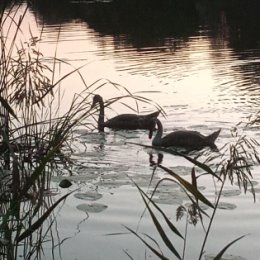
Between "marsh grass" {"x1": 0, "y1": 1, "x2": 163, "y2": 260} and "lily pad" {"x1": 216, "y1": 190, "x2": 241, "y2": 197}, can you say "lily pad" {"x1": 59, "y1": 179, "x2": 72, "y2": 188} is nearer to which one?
"marsh grass" {"x1": 0, "y1": 1, "x2": 163, "y2": 260}

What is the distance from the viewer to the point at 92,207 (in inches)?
278

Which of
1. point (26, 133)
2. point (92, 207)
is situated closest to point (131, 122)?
point (92, 207)

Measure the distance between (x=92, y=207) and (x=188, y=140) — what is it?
3.99m

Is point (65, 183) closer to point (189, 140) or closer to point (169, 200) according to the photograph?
point (169, 200)

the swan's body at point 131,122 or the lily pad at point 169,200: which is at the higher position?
the lily pad at point 169,200

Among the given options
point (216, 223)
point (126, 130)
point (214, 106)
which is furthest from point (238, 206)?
point (214, 106)

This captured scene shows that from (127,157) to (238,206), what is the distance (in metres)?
3.17

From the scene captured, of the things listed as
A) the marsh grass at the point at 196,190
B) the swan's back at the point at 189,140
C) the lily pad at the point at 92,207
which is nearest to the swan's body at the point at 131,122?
the swan's back at the point at 189,140

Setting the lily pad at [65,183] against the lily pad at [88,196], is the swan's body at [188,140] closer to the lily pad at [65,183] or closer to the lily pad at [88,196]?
the lily pad at [65,183]

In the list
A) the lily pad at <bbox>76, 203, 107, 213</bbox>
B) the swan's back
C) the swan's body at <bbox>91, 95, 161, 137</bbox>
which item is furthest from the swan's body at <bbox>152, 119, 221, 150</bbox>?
the lily pad at <bbox>76, 203, 107, 213</bbox>

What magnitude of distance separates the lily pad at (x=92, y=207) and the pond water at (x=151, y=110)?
0.07 feet

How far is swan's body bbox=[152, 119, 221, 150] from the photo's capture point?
1048 centimetres

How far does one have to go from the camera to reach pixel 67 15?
47.1 meters

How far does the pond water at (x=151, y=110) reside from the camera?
6.20 m
